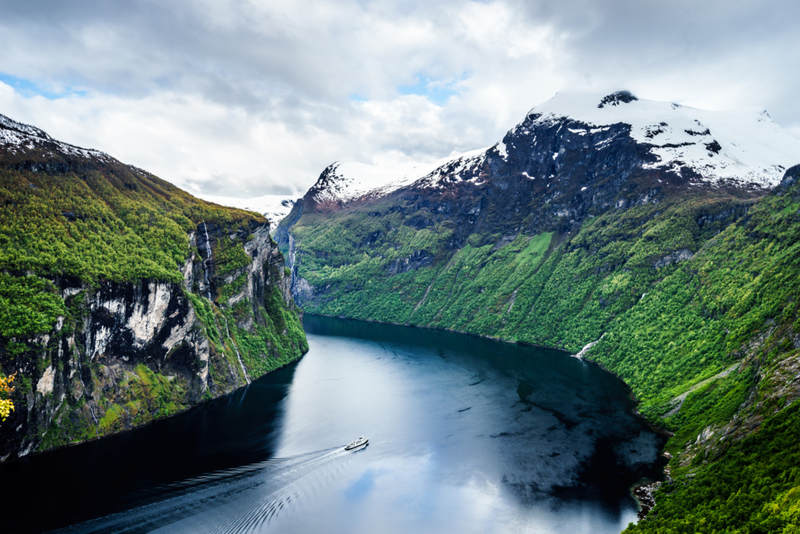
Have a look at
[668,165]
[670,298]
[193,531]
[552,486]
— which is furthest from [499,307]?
[193,531]

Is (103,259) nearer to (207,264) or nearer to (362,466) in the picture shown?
(207,264)

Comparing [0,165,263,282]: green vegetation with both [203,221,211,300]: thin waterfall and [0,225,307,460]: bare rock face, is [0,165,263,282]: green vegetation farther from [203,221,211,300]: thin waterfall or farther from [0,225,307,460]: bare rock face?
[0,225,307,460]: bare rock face

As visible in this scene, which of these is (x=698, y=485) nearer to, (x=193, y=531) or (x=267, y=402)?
(x=193, y=531)

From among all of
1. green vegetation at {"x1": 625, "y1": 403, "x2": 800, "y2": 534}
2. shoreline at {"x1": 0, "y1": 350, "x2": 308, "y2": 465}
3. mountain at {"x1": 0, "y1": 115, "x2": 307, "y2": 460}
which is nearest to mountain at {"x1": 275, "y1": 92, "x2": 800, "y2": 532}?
green vegetation at {"x1": 625, "y1": 403, "x2": 800, "y2": 534}

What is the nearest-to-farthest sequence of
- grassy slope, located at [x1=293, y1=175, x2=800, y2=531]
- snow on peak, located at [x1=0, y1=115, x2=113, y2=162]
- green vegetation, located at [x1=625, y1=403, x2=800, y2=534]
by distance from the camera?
green vegetation, located at [x1=625, y1=403, x2=800, y2=534] → grassy slope, located at [x1=293, y1=175, x2=800, y2=531] → snow on peak, located at [x1=0, y1=115, x2=113, y2=162]

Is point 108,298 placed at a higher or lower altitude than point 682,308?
higher

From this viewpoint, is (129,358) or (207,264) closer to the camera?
(129,358)

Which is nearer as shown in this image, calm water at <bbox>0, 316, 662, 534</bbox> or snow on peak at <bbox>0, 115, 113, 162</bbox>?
calm water at <bbox>0, 316, 662, 534</bbox>

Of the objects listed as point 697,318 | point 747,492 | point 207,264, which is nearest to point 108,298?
point 207,264
